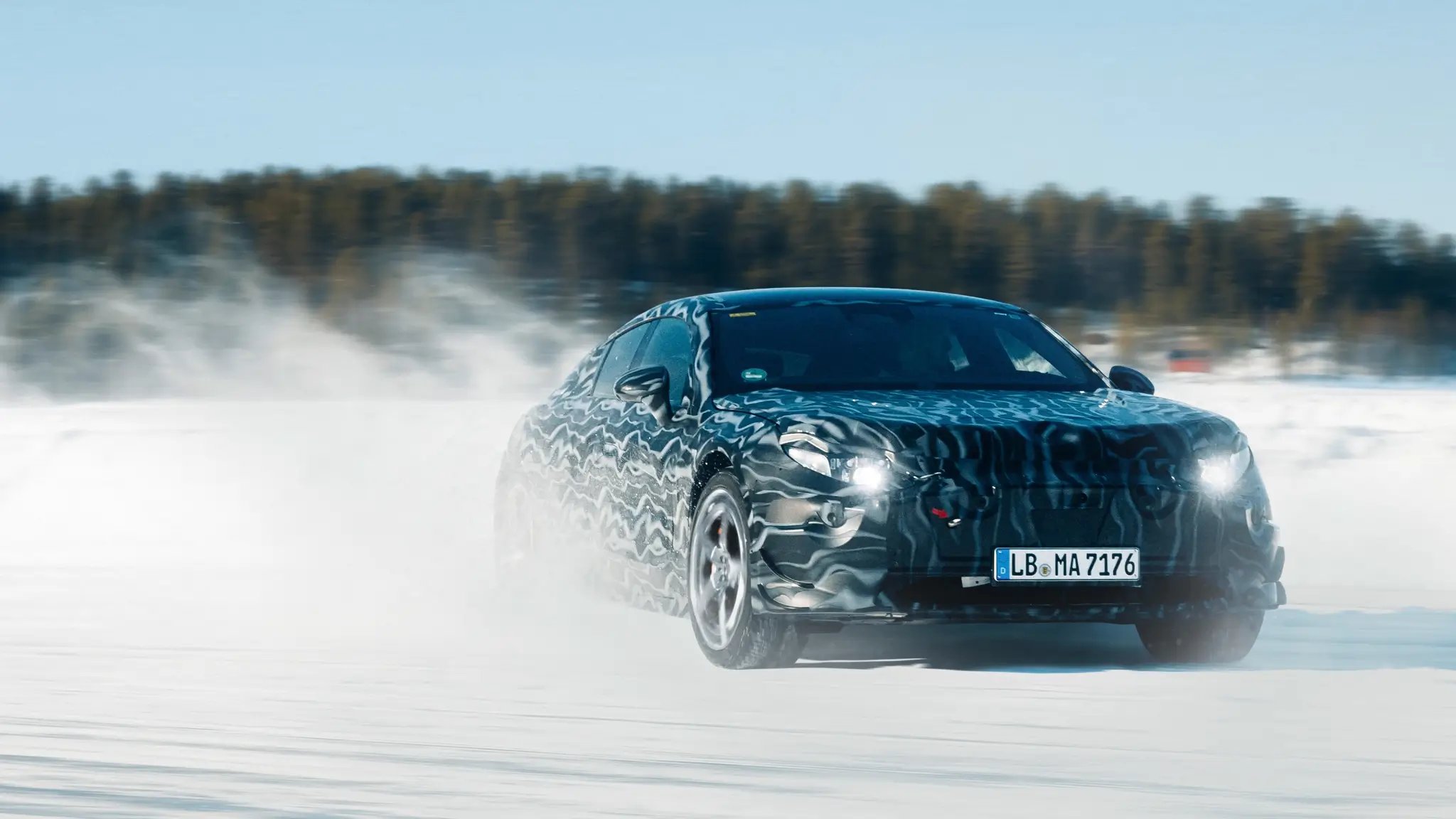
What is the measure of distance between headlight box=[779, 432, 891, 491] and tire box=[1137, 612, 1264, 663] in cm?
126

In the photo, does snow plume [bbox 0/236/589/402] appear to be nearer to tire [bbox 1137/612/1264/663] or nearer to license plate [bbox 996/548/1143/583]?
tire [bbox 1137/612/1264/663]

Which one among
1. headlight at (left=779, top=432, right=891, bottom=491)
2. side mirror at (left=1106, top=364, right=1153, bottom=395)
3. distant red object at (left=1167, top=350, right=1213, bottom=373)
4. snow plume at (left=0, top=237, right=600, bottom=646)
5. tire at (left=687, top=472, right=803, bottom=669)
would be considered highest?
side mirror at (left=1106, top=364, right=1153, bottom=395)

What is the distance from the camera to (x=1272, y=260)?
61062mm

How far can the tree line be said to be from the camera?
60000mm

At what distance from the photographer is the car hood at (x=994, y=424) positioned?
24.2 feet

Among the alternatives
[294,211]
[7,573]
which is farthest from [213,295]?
[7,573]

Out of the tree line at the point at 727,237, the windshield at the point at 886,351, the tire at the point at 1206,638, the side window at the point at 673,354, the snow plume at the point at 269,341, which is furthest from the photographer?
the tree line at the point at 727,237

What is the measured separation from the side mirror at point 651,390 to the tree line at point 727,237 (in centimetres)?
4817

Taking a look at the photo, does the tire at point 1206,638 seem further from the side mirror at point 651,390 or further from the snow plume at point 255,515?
the snow plume at point 255,515

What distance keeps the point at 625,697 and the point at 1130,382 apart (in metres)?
2.84

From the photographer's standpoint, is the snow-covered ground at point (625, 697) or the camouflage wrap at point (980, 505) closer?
the snow-covered ground at point (625, 697)

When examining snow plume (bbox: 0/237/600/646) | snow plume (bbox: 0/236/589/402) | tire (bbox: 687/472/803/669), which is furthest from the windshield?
snow plume (bbox: 0/236/589/402)

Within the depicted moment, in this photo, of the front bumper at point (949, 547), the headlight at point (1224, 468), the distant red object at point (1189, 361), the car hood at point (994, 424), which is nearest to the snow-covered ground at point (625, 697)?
the front bumper at point (949, 547)

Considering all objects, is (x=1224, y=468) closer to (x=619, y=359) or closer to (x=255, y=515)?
(x=619, y=359)
